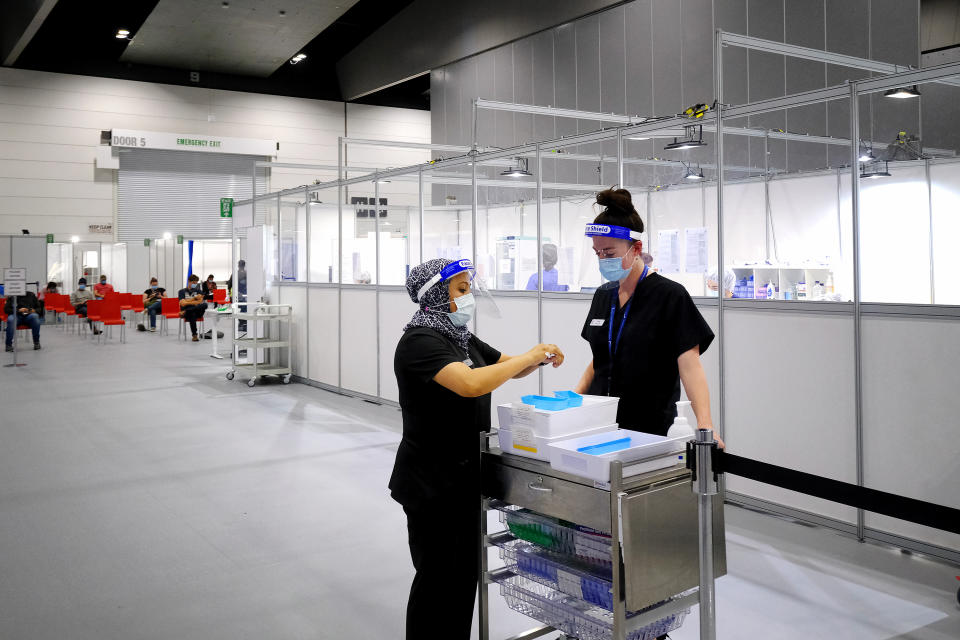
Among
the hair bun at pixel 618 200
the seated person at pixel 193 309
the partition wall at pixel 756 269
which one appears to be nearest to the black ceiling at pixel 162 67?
the seated person at pixel 193 309

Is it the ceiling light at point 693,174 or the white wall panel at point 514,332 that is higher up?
the ceiling light at point 693,174

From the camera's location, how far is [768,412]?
474cm

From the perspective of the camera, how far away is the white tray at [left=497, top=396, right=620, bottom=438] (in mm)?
2316

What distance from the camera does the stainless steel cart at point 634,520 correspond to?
2.11 m

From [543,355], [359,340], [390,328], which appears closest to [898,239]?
[390,328]

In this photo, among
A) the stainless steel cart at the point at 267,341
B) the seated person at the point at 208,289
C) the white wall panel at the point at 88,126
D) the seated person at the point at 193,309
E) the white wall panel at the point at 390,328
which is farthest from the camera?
the white wall panel at the point at 88,126

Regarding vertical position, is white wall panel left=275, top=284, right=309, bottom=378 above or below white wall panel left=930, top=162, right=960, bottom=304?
below

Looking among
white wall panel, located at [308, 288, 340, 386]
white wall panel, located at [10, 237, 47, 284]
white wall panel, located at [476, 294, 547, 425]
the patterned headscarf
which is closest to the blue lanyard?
the patterned headscarf

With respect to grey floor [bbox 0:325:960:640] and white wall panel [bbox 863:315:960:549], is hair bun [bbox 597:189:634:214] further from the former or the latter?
white wall panel [bbox 863:315:960:549]

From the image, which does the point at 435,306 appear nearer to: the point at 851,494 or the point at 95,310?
the point at 851,494

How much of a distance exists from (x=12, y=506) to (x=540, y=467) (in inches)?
173

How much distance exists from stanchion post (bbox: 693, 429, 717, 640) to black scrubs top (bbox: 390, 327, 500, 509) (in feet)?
2.42

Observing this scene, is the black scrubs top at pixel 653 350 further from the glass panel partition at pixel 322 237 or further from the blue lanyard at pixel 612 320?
the glass panel partition at pixel 322 237

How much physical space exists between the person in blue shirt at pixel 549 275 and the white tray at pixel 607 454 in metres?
4.12
